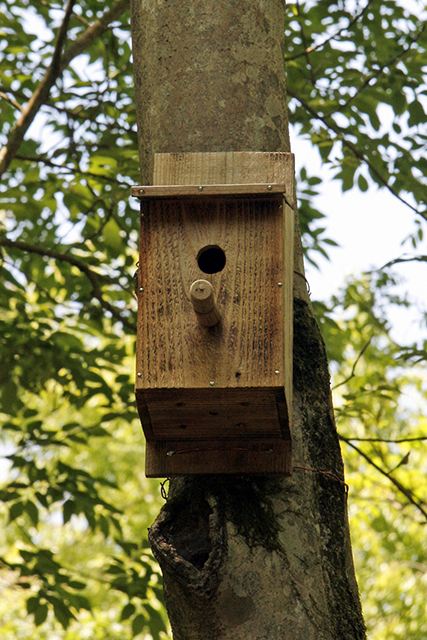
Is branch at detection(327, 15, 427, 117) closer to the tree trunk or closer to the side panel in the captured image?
the tree trunk

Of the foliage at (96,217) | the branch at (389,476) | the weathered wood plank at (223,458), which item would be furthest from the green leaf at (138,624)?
the weathered wood plank at (223,458)

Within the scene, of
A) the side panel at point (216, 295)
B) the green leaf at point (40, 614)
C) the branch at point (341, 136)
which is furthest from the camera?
the green leaf at point (40, 614)

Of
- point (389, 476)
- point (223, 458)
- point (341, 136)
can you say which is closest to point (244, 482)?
point (223, 458)

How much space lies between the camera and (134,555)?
3662 mm

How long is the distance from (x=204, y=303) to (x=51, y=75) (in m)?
2.27

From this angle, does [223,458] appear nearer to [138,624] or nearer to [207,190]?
[207,190]

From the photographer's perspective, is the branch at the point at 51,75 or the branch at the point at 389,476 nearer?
the branch at the point at 389,476

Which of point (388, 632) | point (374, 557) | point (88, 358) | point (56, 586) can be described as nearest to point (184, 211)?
point (88, 358)

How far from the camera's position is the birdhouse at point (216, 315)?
5.23 feet

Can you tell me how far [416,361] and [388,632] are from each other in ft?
17.7

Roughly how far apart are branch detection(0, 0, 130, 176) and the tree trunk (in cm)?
130

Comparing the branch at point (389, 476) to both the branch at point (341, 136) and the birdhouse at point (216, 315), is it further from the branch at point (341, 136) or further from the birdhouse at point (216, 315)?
the branch at point (341, 136)

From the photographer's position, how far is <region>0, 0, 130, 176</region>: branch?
327 cm

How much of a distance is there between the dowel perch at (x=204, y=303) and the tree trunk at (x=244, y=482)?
32 centimetres
